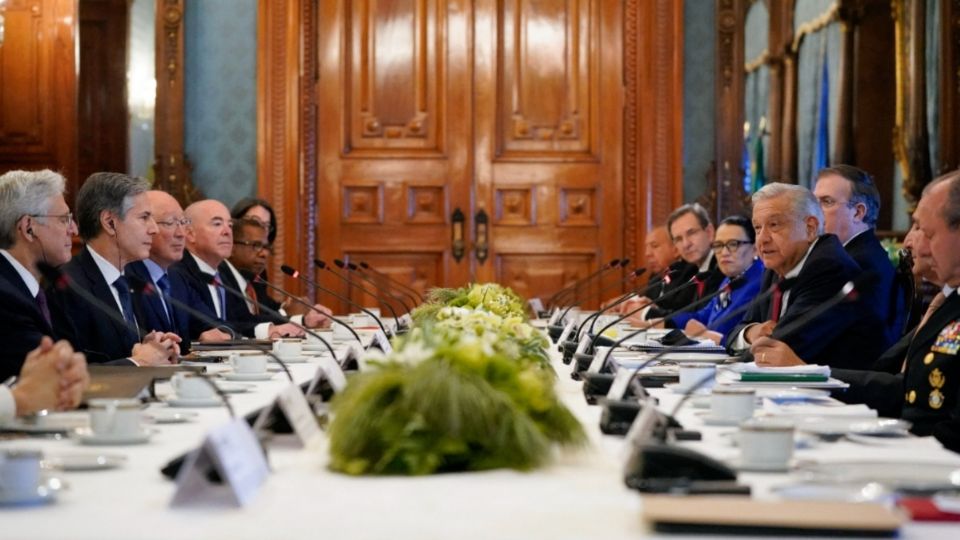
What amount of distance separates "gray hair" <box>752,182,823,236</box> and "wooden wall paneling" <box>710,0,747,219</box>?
3480mm

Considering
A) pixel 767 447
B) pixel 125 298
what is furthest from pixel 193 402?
pixel 125 298

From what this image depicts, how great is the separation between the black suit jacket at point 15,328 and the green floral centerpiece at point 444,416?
1712 mm

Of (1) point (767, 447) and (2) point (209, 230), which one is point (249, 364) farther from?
(2) point (209, 230)

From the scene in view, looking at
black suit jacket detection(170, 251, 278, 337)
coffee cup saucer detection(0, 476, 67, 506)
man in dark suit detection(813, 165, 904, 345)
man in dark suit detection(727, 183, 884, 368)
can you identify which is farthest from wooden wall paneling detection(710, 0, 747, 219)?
coffee cup saucer detection(0, 476, 67, 506)

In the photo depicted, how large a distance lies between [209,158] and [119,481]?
22.6 ft

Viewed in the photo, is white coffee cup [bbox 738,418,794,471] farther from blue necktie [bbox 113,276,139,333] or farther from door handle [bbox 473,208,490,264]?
door handle [bbox 473,208,490,264]

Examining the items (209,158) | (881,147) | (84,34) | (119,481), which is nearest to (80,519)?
(119,481)

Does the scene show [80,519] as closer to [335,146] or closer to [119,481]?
[119,481]

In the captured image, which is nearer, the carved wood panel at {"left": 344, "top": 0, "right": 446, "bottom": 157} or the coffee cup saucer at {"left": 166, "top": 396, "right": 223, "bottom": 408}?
the coffee cup saucer at {"left": 166, "top": 396, "right": 223, "bottom": 408}

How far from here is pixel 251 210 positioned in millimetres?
7695

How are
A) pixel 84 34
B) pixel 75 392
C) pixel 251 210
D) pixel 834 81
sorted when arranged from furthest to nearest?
pixel 84 34
pixel 834 81
pixel 251 210
pixel 75 392

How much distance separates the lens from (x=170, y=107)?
875 centimetres

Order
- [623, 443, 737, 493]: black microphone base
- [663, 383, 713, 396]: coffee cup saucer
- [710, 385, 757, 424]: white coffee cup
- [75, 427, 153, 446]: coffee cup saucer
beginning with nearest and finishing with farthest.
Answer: [623, 443, 737, 493]: black microphone base → [75, 427, 153, 446]: coffee cup saucer → [710, 385, 757, 424]: white coffee cup → [663, 383, 713, 396]: coffee cup saucer

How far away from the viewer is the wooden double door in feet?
29.5
